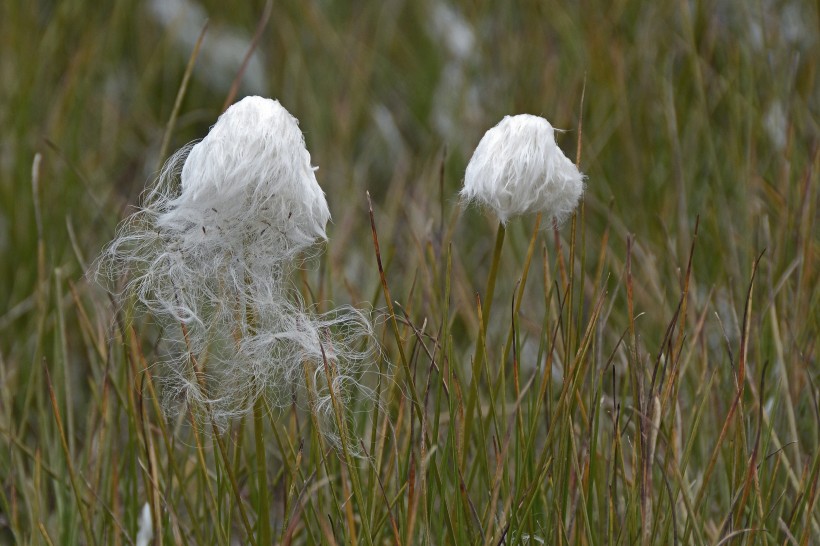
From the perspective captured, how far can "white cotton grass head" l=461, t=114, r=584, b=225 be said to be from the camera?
835mm

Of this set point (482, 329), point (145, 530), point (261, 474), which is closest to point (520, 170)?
point (482, 329)

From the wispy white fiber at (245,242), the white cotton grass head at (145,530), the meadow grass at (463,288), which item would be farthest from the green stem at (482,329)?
the white cotton grass head at (145,530)

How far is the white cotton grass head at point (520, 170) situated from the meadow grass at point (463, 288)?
0.12 ft

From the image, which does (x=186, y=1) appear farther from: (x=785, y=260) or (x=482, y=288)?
(x=785, y=260)

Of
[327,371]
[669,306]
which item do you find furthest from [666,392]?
[669,306]

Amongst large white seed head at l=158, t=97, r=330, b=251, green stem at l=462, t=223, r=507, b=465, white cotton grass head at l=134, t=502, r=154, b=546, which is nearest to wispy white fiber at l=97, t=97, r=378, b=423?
large white seed head at l=158, t=97, r=330, b=251

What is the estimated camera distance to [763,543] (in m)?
0.88

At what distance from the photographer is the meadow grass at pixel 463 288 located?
89cm

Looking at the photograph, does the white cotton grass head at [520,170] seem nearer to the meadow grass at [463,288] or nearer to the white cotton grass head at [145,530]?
the meadow grass at [463,288]

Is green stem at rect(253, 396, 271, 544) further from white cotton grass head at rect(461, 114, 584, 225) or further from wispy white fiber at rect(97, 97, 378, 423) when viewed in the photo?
white cotton grass head at rect(461, 114, 584, 225)

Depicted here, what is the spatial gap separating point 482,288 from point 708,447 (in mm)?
669

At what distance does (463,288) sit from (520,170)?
63 cm

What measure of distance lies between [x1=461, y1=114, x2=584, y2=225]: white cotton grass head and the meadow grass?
35 mm

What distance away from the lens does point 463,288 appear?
145cm
